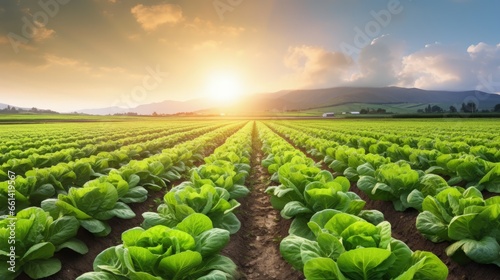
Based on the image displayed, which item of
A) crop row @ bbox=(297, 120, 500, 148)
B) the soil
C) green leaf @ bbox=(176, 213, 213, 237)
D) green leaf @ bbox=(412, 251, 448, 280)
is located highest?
green leaf @ bbox=(176, 213, 213, 237)

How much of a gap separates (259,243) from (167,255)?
298cm

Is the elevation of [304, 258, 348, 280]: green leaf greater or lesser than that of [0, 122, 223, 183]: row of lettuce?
greater

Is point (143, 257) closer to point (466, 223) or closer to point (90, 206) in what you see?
point (90, 206)

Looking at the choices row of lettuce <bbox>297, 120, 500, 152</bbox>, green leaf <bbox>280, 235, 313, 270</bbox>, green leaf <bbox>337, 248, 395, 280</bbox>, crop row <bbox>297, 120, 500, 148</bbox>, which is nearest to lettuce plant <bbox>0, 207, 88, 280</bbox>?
green leaf <bbox>280, 235, 313, 270</bbox>

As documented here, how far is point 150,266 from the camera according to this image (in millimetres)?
2436

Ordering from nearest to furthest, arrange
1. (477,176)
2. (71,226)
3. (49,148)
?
1. (71,226)
2. (477,176)
3. (49,148)

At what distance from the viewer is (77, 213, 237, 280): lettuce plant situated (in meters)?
2.40

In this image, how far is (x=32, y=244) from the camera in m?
3.56

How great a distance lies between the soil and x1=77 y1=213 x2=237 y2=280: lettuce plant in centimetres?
149

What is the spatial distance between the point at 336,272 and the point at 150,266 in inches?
52.1

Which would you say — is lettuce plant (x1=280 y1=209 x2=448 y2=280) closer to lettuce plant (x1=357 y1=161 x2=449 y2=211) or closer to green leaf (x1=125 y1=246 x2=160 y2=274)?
green leaf (x1=125 y1=246 x2=160 y2=274)

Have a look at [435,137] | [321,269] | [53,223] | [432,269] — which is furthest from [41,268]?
[435,137]

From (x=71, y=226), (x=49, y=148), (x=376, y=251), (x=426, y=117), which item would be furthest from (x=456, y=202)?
(x=426, y=117)

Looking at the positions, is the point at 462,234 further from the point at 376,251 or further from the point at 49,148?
the point at 49,148
